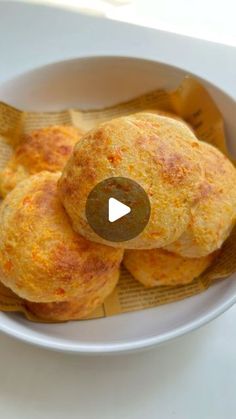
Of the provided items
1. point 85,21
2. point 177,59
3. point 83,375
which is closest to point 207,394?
point 83,375

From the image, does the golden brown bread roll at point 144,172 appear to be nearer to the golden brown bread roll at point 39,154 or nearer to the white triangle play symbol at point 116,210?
the white triangle play symbol at point 116,210

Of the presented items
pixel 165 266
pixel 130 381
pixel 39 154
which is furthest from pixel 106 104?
pixel 130 381

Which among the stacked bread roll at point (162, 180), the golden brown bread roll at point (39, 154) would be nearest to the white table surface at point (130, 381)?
the stacked bread roll at point (162, 180)

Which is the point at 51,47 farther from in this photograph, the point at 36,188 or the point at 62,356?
the point at 62,356

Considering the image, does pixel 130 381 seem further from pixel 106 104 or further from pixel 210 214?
pixel 106 104

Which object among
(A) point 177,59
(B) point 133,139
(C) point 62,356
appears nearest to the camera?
(B) point 133,139

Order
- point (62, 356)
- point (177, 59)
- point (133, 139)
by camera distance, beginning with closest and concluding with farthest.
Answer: point (133, 139) → point (62, 356) → point (177, 59)
